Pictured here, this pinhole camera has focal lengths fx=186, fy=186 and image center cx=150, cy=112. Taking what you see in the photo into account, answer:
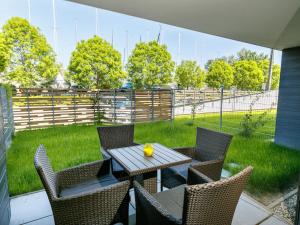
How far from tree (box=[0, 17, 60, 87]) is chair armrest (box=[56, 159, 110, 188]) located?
28.7 feet

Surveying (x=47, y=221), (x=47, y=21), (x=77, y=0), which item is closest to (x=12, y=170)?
(x=47, y=221)

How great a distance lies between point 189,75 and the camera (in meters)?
17.0

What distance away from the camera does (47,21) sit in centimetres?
1470

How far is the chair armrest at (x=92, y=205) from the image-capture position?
4.38 ft

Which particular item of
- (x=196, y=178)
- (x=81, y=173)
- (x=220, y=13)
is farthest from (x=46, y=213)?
(x=220, y=13)

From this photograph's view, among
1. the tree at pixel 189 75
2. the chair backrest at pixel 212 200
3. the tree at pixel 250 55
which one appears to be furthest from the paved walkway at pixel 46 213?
the tree at pixel 250 55

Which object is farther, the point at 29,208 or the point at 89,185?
the point at 29,208

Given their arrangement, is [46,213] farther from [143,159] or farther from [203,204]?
[203,204]

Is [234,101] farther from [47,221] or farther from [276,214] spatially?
[47,221]

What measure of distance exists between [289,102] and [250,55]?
1076 inches

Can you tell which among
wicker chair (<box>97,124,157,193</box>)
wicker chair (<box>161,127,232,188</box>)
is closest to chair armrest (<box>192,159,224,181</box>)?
wicker chair (<box>161,127,232,188</box>)

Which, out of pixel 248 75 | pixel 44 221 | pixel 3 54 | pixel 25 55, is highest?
pixel 248 75

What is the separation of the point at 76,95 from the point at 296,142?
7023mm

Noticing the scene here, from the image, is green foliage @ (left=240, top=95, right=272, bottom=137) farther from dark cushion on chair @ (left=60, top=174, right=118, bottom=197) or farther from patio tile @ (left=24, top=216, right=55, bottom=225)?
patio tile @ (left=24, top=216, right=55, bottom=225)
